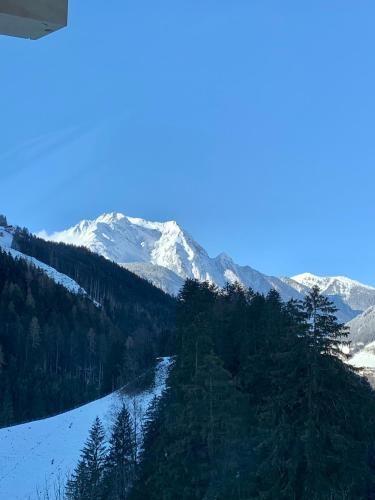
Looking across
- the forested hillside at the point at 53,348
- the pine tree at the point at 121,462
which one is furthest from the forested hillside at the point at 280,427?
the forested hillside at the point at 53,348

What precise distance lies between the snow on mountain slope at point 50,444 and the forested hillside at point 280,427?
23.6 meters

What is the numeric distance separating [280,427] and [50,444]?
46306 millimetres

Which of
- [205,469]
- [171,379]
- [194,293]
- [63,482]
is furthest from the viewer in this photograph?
[63,482]

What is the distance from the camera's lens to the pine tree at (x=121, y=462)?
44475mm

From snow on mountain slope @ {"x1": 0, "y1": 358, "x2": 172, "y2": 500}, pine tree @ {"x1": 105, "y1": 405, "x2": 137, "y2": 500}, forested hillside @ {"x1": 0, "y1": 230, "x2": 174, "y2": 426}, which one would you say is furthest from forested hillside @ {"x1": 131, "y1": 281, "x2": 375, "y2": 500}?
forested hillside @ {"x1": 0, "y1": 230, "x2": 174, "y2": 426}

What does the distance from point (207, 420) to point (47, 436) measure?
145 feet

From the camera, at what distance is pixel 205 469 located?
27.1 metres

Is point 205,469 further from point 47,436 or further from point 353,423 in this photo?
point 47,436

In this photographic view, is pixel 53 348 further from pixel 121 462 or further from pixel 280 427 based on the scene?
pixel 280 427

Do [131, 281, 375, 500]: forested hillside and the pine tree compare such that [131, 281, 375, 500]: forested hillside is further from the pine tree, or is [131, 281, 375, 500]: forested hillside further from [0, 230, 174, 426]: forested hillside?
[0, 230, 174, 426]: forested hillside

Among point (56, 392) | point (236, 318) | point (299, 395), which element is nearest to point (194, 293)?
point (236, 318)

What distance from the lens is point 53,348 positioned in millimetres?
145000

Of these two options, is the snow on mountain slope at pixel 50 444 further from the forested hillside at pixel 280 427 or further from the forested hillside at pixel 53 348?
the forested hillside at pixel 280 427

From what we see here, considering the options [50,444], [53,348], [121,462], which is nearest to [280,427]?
[121,462]
